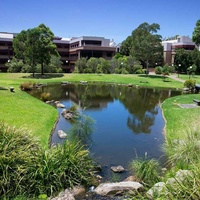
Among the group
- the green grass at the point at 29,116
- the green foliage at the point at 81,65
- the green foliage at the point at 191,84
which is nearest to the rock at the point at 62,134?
the green grass at the point at 29,116

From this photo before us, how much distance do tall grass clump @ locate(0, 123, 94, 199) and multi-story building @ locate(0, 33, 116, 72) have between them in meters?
54.2

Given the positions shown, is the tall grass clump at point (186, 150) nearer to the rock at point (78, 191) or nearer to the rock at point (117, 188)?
the rock at point (117, 188)

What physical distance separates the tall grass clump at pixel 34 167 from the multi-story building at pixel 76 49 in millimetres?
54173

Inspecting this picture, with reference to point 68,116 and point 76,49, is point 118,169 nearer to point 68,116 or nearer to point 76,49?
point 68,116

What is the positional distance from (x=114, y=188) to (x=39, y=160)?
218 cm

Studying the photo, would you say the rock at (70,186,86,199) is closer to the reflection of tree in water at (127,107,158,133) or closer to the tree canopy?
the reflection of tree in water at (127,107,158,133)

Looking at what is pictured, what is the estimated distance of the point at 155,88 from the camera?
105 feet

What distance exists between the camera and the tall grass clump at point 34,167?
18.9 ft

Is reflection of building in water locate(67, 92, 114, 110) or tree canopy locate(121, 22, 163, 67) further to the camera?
tree canopy locate(121, 22, 163, 67)

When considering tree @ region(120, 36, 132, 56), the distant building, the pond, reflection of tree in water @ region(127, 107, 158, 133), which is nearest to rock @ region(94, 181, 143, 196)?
the pond

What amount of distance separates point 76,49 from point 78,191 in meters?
58.1

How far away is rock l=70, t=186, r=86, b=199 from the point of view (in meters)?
6.18

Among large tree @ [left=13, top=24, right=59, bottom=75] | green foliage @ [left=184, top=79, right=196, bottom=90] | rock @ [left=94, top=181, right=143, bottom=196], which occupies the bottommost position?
rock @ [left=94, top=181, right=143, bottom=196]

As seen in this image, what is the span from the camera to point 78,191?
6.30 meters
